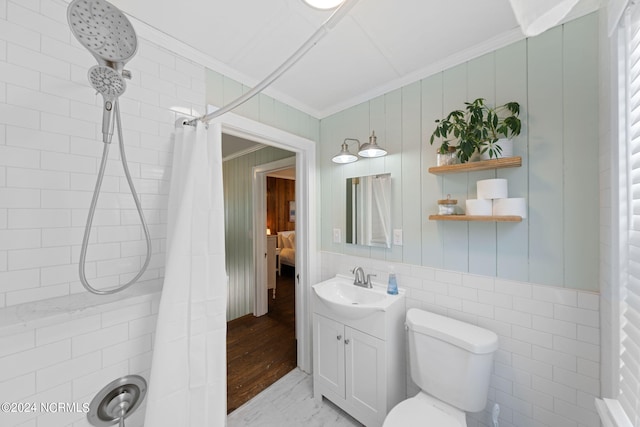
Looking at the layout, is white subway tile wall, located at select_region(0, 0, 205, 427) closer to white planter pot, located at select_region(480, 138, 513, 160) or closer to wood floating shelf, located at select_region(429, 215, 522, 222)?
wood floating shelf, located at select_region(429, 215, 522, 222)

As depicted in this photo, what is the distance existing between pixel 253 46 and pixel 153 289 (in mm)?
1445

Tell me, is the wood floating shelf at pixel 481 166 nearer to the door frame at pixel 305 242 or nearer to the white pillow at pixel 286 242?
the door frame at pixel 305 242

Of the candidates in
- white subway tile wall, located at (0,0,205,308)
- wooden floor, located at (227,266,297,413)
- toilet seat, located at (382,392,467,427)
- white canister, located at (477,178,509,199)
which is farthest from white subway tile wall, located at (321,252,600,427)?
white subway tile wall, located at (0,0,205,308)

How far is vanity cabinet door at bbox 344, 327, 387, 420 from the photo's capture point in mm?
1404

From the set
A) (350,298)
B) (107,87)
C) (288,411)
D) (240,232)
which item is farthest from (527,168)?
(240,232)

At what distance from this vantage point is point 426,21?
45.7 inches

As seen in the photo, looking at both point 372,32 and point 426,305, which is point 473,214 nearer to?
point 426,305

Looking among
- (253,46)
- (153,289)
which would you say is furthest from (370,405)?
(253,46)

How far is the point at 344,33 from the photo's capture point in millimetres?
1233

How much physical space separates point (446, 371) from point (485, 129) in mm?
1297

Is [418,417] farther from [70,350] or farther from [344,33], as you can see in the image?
[344,33]

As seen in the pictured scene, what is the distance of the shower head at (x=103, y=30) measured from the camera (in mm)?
775

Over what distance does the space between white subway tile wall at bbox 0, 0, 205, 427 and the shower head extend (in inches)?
12.2

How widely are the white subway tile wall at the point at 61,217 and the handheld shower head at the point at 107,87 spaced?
0.83 feet
